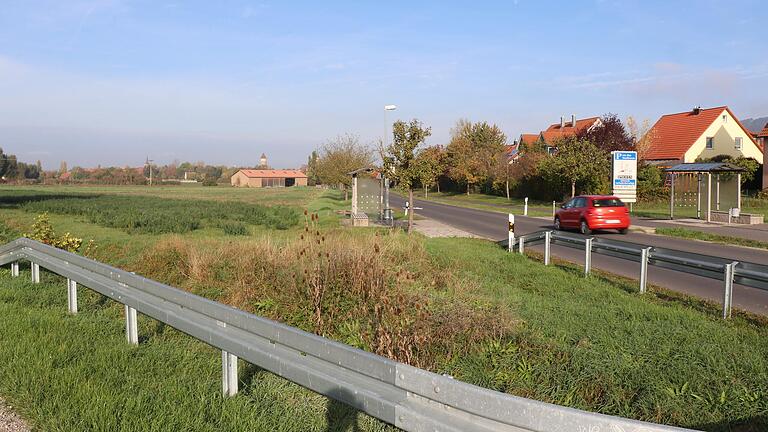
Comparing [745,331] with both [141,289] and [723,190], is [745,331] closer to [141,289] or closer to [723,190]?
[141,289]

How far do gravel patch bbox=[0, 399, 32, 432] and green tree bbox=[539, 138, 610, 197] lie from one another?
1452 inches

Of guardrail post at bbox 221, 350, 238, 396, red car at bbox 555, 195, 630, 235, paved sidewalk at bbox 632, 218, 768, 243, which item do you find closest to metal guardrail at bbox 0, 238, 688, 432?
guardrail post at bbox 221, 350, 238, 396

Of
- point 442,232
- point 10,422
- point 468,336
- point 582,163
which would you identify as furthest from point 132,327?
point 582,163

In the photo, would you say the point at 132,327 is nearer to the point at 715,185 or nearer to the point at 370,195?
the point at 370,195

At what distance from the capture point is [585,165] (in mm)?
37562

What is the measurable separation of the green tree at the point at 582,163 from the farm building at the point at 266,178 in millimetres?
114693

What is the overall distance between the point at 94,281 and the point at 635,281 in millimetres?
8636

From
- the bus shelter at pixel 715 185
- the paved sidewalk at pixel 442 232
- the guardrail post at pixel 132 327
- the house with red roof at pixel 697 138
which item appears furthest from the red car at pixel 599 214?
the house with red roof at pixel 697 138

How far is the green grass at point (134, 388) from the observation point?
3846 mm

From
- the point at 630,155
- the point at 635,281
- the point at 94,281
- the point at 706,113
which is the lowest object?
the point at 635,281

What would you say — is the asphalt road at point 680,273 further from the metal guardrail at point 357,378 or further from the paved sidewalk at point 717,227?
the metal guardrail at point 357,378

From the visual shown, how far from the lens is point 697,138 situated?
50.4 meters

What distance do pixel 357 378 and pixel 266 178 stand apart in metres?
151

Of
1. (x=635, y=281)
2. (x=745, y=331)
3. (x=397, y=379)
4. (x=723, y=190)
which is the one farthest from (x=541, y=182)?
(x=397, y=379)
